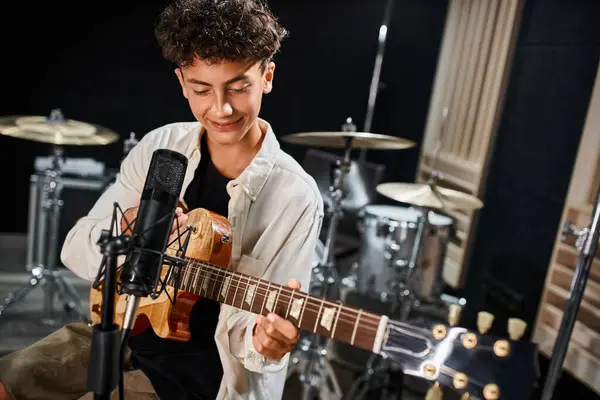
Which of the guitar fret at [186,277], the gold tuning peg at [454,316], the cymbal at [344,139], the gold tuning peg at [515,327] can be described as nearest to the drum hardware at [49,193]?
the cymbal at [344,139]

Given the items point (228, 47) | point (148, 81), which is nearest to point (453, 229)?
point (148, 81)

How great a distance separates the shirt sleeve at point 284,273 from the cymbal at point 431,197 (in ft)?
5.53

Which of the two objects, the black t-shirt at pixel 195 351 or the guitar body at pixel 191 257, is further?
the black t-shirt at pixel 195 351

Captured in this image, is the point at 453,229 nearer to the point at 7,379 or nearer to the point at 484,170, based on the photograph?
the point at 484,170

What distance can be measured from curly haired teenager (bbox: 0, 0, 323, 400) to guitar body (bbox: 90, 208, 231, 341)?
0.07m

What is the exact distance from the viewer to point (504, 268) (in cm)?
419

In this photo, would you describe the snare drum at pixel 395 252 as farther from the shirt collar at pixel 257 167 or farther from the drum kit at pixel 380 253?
the shirt collar at pixel 257 167

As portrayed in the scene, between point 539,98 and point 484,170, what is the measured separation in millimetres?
898

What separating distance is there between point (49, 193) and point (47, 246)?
894 mm

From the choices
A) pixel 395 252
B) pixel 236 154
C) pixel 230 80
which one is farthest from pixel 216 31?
pixel 395 252

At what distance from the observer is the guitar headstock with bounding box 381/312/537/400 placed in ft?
3.59

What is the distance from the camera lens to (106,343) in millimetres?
1029

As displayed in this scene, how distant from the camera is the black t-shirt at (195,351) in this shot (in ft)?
5.53

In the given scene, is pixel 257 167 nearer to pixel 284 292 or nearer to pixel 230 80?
pixel 230 80
